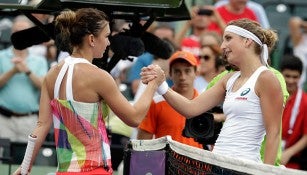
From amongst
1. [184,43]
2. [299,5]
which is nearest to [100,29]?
[184,43]

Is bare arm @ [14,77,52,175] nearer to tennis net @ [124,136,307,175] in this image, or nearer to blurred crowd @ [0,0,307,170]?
tennis net @ [124,136,307,175]

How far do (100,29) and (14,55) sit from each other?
4563 mm

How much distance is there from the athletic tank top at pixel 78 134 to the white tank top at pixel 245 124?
794mm

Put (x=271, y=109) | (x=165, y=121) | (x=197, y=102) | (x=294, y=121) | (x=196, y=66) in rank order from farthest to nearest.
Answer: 1. (x=294, y=121)
2. (x=196, y=66)
3. (x=165, y=121)
4. (x=197, y=102)
5. (x=271, y=109)

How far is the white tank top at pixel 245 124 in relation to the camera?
6140mm

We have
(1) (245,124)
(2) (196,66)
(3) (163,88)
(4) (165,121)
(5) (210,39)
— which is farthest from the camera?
(5) (210,39)

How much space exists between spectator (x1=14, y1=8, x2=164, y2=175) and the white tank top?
1.79 ft

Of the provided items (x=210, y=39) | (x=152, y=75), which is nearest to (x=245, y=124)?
(x=152, y=75)

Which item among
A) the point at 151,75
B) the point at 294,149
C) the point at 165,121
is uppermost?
the point at 151,75

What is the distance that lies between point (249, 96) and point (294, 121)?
334 cm

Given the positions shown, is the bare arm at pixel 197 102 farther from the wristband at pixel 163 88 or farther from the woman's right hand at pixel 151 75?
the woman's right hand at pixel 151 75

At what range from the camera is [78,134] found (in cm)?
587

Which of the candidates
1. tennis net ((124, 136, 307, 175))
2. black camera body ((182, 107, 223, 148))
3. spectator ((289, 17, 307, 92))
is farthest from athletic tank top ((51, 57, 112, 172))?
spectator ((289, 17, 307, 92))

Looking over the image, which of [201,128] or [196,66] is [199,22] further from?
[201,128]
